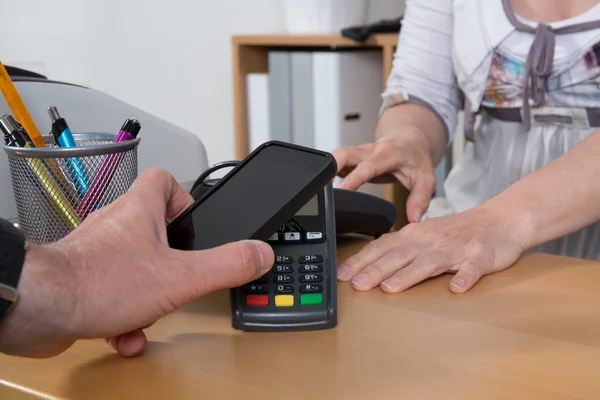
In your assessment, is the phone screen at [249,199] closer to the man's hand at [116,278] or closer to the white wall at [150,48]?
the man's hand at [116,278]

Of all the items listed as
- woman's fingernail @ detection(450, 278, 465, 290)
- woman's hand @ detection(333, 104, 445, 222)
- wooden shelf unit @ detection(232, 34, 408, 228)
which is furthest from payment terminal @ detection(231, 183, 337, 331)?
wooden shelf unit @ detection(232, 34, 408, 228)

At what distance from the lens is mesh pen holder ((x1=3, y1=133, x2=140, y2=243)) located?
59 centimetres

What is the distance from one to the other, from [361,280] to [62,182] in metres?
0.25

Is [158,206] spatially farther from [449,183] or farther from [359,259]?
[449,183]

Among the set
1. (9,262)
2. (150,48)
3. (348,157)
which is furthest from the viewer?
(150,48)

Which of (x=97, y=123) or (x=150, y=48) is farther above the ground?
(x=97, y=123)

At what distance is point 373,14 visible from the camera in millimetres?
2252

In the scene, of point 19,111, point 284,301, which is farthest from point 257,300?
point 19,111

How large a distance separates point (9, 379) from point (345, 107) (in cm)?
166

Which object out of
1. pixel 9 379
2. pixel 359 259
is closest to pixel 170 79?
pixel 359 259

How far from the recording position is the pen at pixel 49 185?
0.59m

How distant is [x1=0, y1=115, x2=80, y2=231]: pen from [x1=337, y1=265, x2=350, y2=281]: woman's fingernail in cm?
22

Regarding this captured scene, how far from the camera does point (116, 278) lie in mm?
447

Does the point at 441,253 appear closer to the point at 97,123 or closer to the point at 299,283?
the point at 299,283
